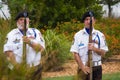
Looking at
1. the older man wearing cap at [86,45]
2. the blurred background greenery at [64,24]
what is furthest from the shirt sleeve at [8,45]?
the blurred background greenery at [64,24]

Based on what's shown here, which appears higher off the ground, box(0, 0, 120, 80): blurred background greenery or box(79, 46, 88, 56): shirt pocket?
box(79, 46, 88, 56): shirt pocket

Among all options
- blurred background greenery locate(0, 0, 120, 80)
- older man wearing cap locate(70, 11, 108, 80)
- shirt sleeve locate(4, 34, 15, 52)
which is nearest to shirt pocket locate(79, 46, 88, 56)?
older man wearing cap locate(70, 11, 108, 80)

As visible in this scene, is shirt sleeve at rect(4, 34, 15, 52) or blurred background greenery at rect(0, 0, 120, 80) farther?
blurred background greenery at rect(0, 0, 120, 80)

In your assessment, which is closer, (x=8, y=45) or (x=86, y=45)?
(x=8, y=45)

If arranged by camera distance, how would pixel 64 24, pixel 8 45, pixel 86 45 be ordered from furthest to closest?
pixel 64 24, pixel 86 45, pixel 8 45

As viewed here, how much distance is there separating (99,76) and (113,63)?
822 cm

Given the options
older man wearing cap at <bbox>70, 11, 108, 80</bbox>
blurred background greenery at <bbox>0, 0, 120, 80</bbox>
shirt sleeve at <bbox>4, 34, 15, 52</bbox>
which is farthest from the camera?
blurred background greenery at <bbox>0, 0, 120, 80</bbox>

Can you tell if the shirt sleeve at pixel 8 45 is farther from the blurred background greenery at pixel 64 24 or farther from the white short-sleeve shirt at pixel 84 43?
the blurred background greenery at pixel 64 24

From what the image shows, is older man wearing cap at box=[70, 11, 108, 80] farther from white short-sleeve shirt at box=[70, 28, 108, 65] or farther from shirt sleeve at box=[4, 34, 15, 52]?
shirt sleeve at box=[4, 34, 15, 52]

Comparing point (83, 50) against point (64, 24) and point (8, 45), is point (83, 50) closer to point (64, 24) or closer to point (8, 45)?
point (8, 45)

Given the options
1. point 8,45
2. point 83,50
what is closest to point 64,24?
point 83,50

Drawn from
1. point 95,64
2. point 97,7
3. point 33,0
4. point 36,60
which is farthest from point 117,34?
point 36,60

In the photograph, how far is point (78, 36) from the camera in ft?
19.6

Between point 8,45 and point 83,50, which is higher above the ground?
point 8,45
